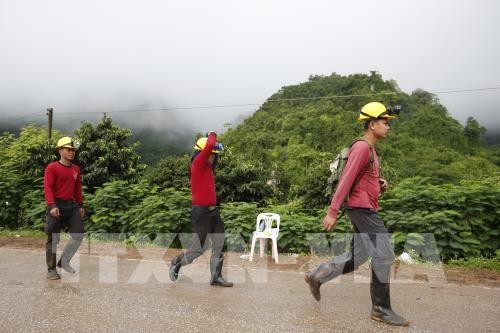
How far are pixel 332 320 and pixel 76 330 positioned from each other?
2.37 m

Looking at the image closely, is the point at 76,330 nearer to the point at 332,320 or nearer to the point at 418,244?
the point at 332,320

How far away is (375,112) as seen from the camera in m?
4.70

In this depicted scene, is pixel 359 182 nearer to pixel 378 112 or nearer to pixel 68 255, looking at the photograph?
pixel 378 112

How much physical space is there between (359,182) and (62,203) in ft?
13.8

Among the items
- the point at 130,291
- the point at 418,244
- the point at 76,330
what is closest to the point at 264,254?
the point at 418,244

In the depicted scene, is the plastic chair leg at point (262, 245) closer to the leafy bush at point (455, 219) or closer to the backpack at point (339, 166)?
the leafy bush at point (455, 219)

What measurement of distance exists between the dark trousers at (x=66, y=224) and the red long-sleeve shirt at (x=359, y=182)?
12.7 feet

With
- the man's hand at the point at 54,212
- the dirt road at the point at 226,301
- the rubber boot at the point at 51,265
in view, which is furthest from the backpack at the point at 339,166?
the rubber boot at the point at 51,265

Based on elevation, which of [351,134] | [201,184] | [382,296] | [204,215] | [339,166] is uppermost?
[339,166]

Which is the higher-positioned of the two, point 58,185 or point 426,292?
point 58,185

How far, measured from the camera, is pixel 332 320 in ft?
15.3

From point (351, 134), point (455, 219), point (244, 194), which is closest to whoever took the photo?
point (455, 219)

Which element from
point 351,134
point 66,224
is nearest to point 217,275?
point 66,224

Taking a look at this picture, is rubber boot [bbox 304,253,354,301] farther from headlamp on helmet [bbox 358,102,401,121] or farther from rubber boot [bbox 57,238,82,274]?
rubber boot [bbox 57,238,82,274]
